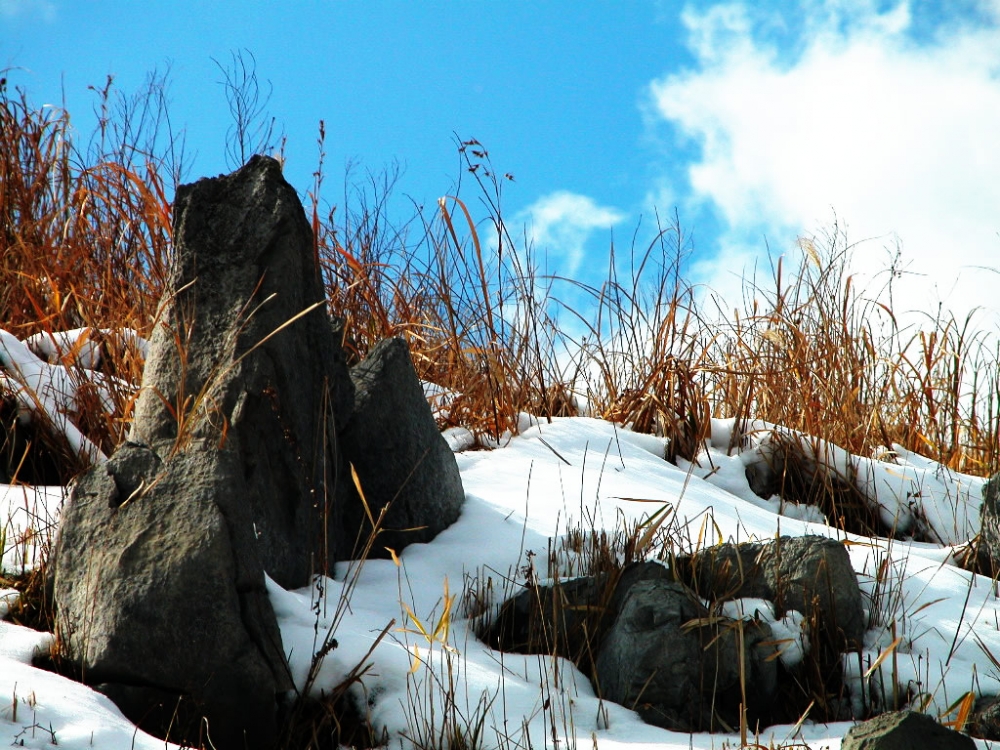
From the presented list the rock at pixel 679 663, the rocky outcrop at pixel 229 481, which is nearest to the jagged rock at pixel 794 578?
the rock at pixel 679 663

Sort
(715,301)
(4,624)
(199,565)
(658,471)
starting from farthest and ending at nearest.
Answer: (715,301) → (658,471) → (4,624) → (199,565)

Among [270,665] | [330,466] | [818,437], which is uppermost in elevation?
[818,437]

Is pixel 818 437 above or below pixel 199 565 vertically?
above

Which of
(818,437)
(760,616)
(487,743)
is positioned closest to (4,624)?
(487,743)

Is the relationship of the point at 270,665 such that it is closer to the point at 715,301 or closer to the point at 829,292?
the point at 715,301

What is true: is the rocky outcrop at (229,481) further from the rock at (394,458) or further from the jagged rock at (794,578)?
the jagged rock at (794,578)

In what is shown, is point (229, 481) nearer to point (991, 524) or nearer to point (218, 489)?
point (218, 489)

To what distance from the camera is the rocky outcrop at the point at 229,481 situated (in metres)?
2.01

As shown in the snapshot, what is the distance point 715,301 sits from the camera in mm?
5309

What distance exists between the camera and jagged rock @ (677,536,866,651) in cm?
263

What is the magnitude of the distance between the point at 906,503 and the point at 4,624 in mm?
3618

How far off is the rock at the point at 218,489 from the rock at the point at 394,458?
74 millimetres

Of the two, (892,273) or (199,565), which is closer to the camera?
(199,565)

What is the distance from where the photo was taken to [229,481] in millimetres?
2152
